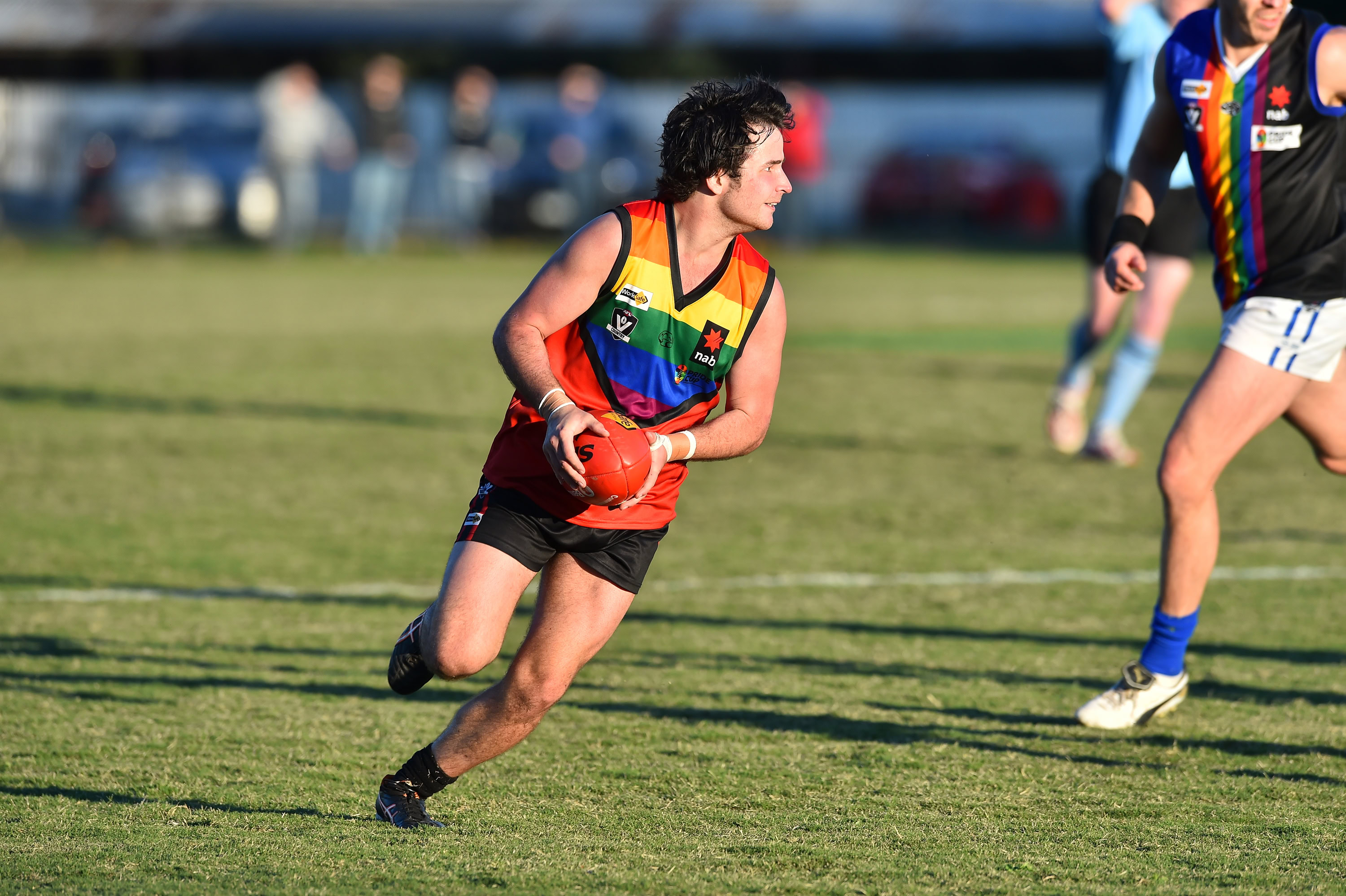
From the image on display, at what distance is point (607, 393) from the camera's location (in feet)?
14.5

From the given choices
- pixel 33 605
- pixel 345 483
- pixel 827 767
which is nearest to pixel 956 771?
pixel 827 767

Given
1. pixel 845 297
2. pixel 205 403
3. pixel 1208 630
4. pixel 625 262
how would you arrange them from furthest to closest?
1. pixel 845 297
2. pixel 205 403
3. pixel 1208 630
4. pixel 625 262

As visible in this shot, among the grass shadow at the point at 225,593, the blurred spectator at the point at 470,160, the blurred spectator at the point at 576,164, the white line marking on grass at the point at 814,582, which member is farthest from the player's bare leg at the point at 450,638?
the blurred spectator at the point at 470,160

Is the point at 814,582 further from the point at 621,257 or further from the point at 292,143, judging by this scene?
the point at 292,143

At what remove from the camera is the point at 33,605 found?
267 inches

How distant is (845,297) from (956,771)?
54.9ft

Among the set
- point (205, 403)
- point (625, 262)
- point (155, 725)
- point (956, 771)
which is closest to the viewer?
point (625, 262)

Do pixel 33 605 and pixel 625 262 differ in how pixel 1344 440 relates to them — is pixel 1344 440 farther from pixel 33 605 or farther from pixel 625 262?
pixel 33 605

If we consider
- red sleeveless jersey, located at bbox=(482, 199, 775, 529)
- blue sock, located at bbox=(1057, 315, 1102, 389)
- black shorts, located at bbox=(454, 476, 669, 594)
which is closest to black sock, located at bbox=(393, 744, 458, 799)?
black shorts, located at bbox=(454, 476, 669, 594)

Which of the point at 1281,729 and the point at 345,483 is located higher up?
the point at 1281,729

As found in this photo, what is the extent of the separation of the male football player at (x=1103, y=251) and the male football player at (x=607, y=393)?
5.34m

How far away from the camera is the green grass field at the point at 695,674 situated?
4.16 metres

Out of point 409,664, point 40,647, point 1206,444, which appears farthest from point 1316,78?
point 40,647

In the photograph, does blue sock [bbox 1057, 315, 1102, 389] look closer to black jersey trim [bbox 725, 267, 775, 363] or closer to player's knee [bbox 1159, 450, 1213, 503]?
player's knee [bbox 1159, 450, 1213, 503]
